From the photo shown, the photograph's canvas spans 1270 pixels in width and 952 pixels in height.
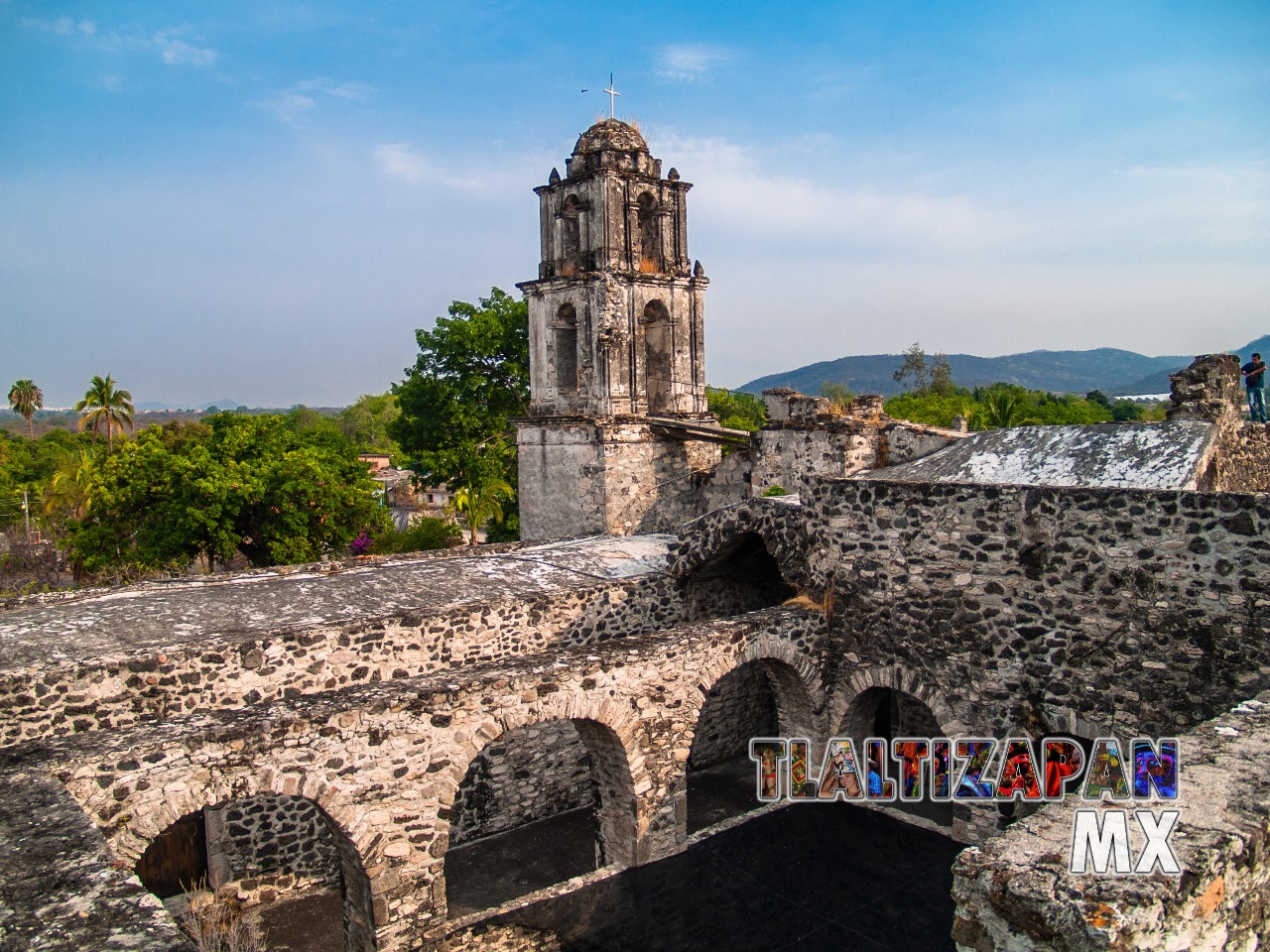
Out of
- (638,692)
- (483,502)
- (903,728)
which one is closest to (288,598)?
(638,692)

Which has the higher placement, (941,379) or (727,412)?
(941,379)

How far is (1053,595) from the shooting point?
8.24 meters

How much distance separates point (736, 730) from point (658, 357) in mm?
8987

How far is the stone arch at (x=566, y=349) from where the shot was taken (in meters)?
18.4

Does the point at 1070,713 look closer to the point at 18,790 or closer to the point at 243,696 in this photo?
the point at 243,696

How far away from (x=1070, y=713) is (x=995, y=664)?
748 mm

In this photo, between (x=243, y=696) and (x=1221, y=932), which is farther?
(x=243, y=696)

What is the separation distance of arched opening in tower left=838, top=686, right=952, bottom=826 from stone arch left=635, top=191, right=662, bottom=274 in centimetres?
1028

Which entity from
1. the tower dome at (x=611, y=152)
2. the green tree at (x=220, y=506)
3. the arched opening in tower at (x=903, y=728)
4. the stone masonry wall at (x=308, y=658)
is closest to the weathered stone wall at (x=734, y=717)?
the stone masonry wall at (x=308, y=658)

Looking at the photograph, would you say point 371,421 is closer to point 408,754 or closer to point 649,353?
point 649,353

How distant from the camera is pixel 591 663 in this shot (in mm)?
7887

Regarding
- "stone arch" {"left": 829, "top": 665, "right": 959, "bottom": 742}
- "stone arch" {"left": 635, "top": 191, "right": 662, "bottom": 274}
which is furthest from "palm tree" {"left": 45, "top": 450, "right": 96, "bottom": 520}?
"stone arch" {"left": 829, "top": 665, "right": 959, "bottom": 742}

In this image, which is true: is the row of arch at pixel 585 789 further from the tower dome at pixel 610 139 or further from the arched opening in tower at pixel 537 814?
the tower dome at pixel 610 139

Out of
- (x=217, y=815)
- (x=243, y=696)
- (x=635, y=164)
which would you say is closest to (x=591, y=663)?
(x=243, y=696)
